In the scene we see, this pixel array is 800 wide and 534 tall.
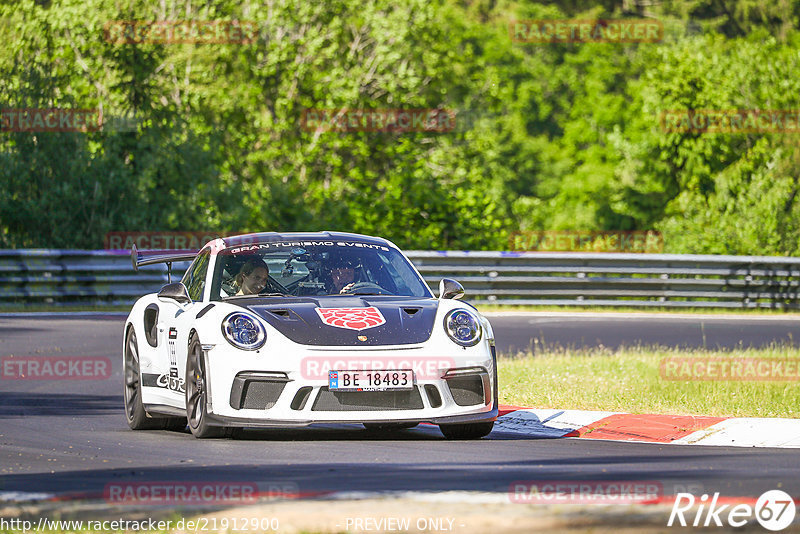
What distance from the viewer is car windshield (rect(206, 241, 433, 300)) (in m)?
9.81

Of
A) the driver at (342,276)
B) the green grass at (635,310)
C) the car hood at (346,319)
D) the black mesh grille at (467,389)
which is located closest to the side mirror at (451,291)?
the car hood at (346,319)

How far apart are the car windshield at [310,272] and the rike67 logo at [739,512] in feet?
13.4

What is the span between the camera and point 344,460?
7910mm

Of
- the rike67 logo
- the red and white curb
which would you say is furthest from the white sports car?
the rike67 logo

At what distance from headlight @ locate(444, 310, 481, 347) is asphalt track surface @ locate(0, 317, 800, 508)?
26.0 inches

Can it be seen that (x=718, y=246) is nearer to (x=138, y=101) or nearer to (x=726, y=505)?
(x=138, y=101)

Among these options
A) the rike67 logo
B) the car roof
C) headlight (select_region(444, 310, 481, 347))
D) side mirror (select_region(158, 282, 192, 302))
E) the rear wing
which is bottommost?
the rike67 logo

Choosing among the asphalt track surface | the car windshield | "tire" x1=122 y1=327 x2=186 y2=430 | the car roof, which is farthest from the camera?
"tire" x1=122 y1=327 x2=186 y2=430

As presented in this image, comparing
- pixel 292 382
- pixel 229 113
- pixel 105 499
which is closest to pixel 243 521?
pixel 105 499

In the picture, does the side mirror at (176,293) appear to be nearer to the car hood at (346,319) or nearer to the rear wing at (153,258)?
the car hood at (346,319)

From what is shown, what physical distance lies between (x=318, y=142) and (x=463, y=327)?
2785 cm

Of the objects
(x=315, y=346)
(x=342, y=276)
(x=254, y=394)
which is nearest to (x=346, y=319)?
(x=315, y=346)

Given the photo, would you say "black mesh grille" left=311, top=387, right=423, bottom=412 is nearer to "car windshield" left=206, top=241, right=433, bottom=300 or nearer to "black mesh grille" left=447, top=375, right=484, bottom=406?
"black mesh grille" left=447, top=375, right=484, bottom=406

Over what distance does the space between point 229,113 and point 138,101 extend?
6077mm
